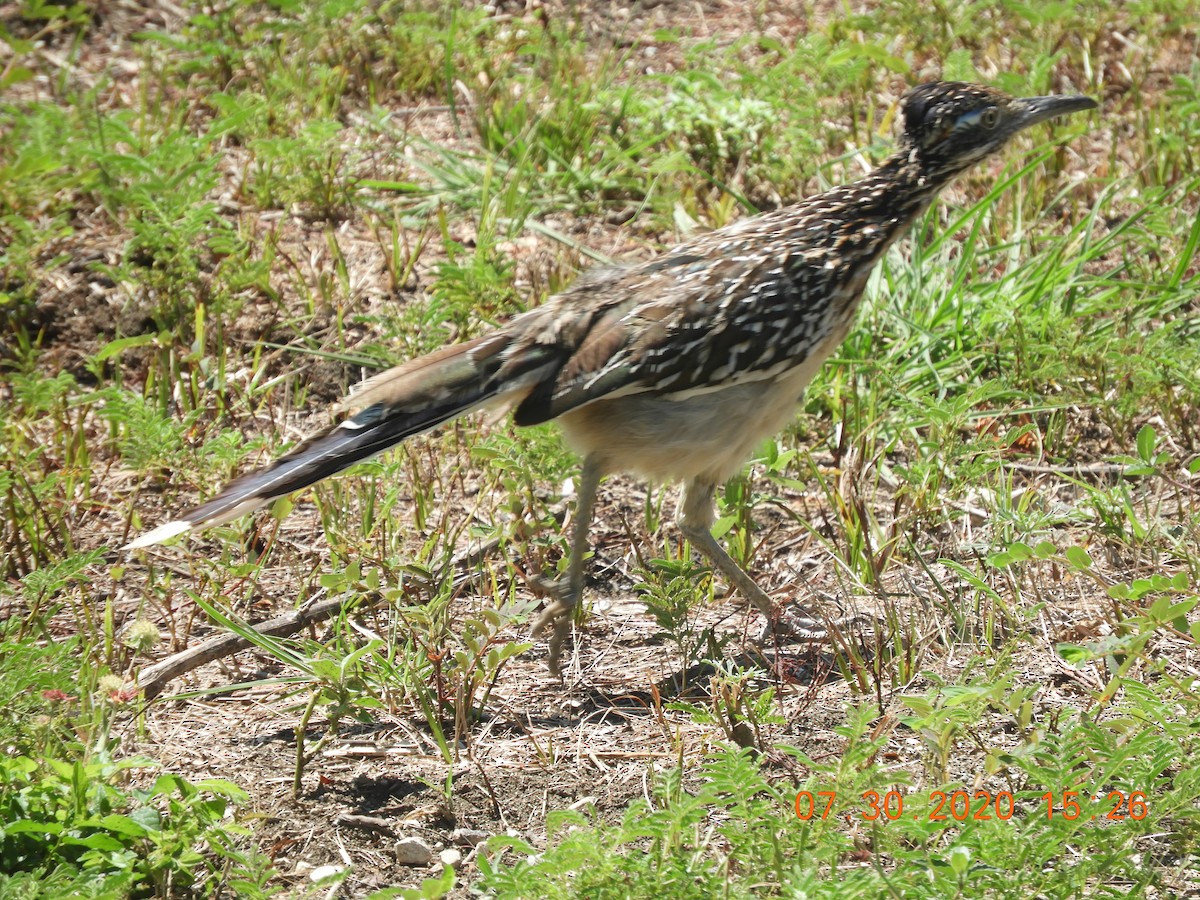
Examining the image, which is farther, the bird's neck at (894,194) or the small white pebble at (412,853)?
the bird's neck at (894,194)

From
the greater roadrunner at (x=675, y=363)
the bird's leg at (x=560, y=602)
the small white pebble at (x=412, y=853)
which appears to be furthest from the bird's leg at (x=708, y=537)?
the small white pebble at (x=412, y=853)

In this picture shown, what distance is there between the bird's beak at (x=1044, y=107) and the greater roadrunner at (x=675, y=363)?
13.3 inches

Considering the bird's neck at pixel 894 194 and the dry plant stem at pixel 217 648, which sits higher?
the bird's neck at pixel 894 194

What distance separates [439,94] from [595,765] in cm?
566

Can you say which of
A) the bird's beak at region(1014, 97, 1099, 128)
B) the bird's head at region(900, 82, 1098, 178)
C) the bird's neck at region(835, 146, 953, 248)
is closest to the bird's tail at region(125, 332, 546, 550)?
the bird's neck at region(835, 146, 953, 248)

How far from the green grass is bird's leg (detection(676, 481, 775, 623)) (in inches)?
5.3

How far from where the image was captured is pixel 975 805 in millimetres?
3961

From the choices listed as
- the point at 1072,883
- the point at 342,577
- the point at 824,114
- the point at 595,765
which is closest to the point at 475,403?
the point at 342,577

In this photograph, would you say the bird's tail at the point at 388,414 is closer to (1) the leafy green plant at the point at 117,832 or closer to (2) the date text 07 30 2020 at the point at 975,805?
(1) the leafy green plant at the point at 117,832

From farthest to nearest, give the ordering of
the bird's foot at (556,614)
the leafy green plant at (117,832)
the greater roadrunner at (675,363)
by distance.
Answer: the bird's foot at (556,614) < the greater roadrunner at (675,363) < the leafy green plant at (117,832)

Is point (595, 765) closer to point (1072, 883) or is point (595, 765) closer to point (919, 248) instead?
point (1072, 883)

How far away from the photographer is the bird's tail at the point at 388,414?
469 centimetres

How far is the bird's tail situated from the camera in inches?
185

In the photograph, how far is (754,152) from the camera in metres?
7.79
